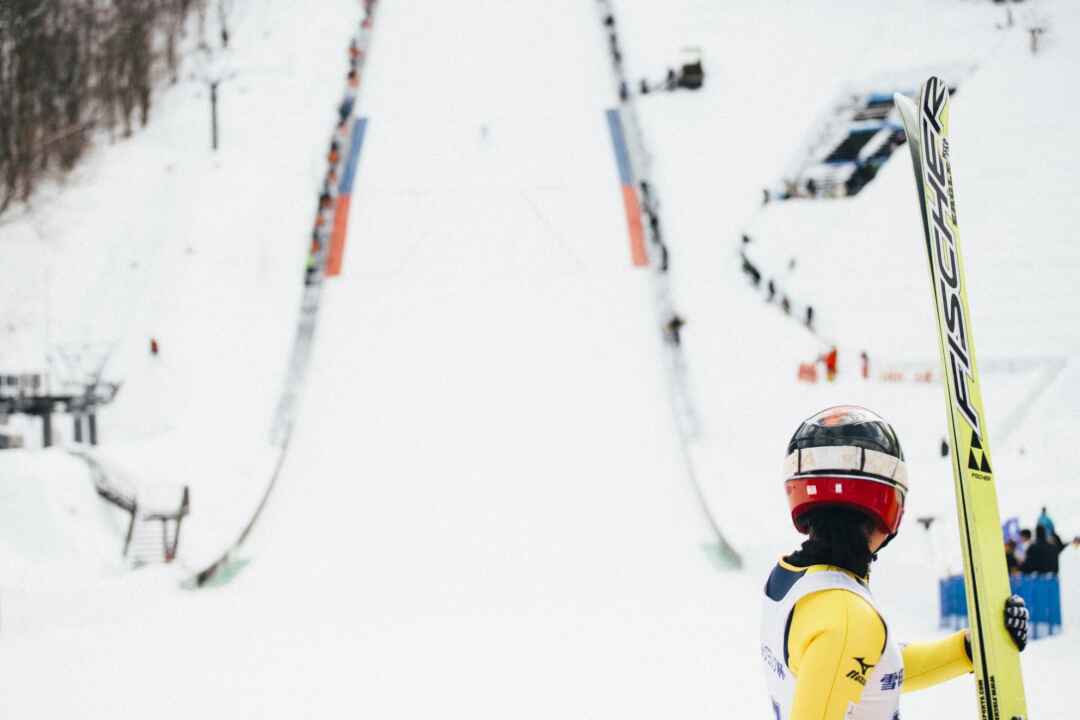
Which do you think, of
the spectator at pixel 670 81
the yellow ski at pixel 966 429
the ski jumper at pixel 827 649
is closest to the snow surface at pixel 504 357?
the spectator at pixel 670 81

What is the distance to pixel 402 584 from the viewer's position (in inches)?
389

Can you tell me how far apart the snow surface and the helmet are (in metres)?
4.58

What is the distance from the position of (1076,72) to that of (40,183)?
21.0 meters

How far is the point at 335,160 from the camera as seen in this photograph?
21.8m

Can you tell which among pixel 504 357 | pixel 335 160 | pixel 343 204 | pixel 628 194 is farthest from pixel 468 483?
pixel 335 160

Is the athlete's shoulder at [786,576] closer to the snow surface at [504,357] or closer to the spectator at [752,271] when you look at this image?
the snow surface at [504,357]

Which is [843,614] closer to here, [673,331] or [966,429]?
[966,429]

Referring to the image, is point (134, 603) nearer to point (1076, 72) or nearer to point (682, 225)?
point (682, 225)

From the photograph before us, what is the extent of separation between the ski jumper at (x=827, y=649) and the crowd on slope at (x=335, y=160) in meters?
16.6

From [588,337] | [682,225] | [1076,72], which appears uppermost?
[1076,72]

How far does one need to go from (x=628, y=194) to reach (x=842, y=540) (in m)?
18.5

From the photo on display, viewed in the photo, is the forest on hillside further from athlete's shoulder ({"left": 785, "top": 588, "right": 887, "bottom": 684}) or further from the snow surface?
athlete's shoulder ({"left": 785, "top": 588, "right": 887, "bottom": 684})

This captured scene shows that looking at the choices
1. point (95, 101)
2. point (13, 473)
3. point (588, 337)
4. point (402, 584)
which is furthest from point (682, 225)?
point (95, 101)

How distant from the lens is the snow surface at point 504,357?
789 centimetres
